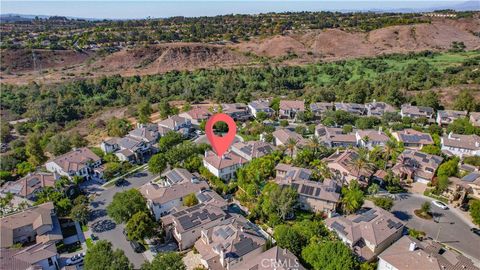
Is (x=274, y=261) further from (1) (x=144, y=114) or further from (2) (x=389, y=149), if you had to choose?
(1) (x=144, y=114)

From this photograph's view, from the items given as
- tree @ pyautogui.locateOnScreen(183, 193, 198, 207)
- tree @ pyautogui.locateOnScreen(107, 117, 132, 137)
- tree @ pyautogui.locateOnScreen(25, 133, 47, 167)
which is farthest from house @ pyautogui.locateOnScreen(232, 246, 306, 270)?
tree @ pyautogui.locateOnScreen(107, 117, 132, 137)

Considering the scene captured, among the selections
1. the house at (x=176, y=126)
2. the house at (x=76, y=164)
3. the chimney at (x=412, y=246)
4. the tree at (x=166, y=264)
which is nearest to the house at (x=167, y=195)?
the tree at (x=166, y=264)

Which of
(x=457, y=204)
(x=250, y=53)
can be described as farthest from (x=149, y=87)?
(x=457, y=204)

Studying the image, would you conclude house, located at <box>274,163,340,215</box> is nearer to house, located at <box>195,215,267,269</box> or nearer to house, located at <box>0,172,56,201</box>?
house, located at <box>195,215,267,269</box>

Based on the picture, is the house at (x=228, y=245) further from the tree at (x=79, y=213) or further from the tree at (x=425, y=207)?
the tree at (x=425, y=207)

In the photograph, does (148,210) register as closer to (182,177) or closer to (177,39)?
(182,177)

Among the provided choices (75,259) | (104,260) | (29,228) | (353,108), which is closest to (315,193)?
(104,260)
